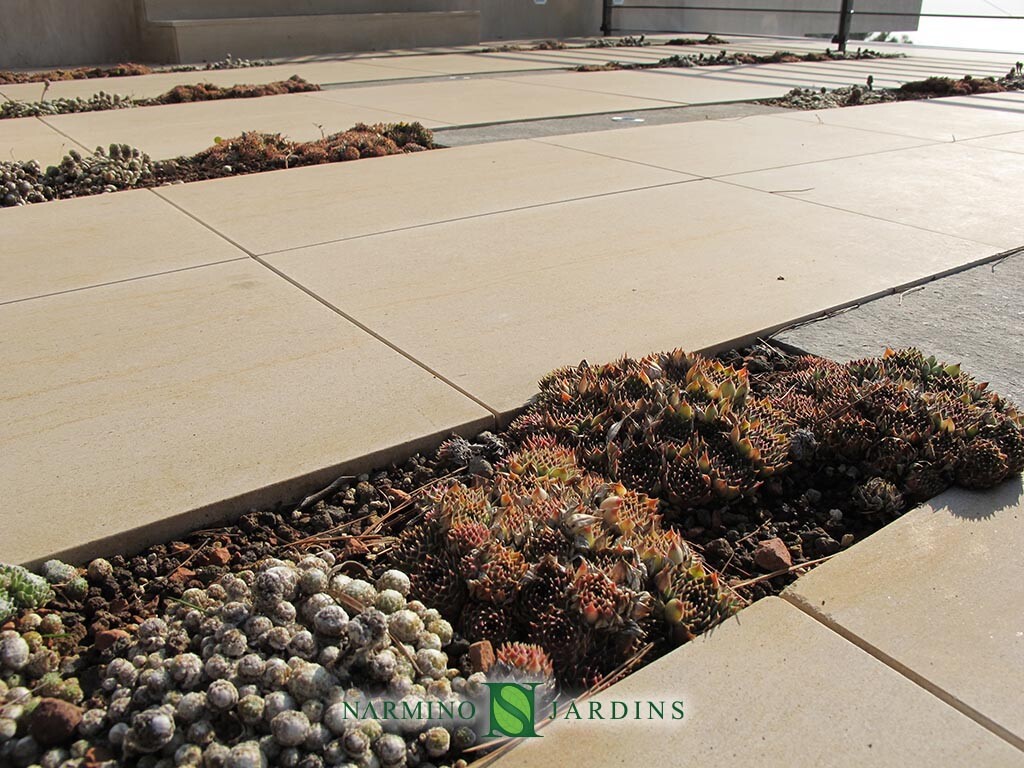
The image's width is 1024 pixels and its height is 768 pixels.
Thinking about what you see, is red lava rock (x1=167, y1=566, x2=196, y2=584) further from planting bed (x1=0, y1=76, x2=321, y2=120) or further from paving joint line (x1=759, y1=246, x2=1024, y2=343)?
planting bed (x1=0, y1=76, x2=321, y2=120)

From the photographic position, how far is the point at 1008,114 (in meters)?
9.89

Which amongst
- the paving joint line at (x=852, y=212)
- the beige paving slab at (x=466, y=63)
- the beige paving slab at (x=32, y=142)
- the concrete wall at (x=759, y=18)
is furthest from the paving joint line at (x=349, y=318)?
the concrete wall at (x=759, y=18)

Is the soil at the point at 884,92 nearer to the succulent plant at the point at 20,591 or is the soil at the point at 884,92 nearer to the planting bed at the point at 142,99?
the planting bed at the point at 142,99

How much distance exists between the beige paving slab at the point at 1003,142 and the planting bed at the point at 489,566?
18.8 ft

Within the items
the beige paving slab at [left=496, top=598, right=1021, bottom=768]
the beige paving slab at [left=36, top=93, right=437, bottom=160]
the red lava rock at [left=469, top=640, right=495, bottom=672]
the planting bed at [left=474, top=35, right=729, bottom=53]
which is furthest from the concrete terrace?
the planting bed at [left=474, top=35, right=729, bottom=53]

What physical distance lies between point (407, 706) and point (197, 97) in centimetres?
1010

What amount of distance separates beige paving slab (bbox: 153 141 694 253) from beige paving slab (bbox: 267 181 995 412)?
11.3 inches

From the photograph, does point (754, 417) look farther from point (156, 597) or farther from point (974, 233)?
point (974, 233)

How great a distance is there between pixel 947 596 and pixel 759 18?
95.6 feet

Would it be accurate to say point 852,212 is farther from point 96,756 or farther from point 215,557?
point 96,756

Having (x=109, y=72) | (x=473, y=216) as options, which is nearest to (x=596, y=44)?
(x=109, y=72)

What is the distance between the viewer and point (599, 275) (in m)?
4.50

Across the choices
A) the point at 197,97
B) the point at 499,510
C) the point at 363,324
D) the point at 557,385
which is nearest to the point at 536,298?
the point at 363,324

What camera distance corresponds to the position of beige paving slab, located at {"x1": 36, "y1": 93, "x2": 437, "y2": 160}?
7.80m
